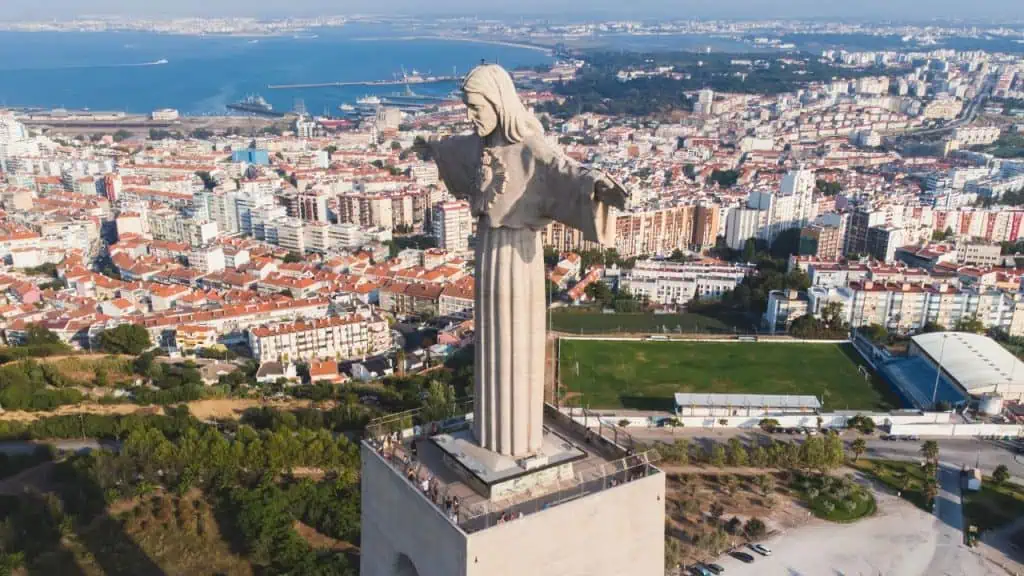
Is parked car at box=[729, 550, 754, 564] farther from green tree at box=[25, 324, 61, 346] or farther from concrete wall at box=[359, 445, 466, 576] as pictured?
green tree at box=[25, 324, 61, 346]

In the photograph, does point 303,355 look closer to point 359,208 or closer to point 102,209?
point 359,208

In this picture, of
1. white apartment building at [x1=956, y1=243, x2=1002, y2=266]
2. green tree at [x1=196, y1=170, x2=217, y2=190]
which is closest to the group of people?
white apartment building at [x1=956, y1=243, x2=1002, y2=266]

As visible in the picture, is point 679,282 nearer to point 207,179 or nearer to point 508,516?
point 508,516

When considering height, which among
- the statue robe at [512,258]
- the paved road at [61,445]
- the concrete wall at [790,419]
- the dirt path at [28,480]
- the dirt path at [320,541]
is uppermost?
the statue robe at [512,258]

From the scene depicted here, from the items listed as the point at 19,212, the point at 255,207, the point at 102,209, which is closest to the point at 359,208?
the point at 255,207

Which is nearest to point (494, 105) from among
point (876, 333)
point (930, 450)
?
point (930, 450)

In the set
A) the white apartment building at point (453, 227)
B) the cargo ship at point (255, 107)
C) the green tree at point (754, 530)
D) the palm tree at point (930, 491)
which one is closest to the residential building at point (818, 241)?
the white apartment building at point (453, 227)

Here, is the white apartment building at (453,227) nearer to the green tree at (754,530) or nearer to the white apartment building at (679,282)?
the white apartment building at (679,282)
